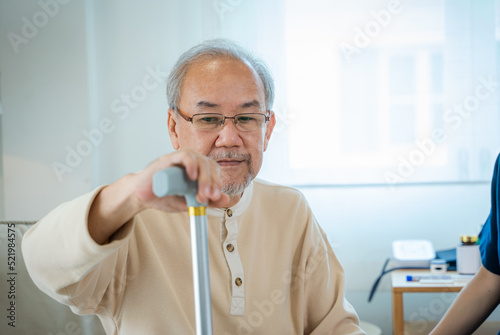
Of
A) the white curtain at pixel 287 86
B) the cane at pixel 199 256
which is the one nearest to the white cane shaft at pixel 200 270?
the cane at pixel 199 256

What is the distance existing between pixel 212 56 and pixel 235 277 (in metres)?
0.54

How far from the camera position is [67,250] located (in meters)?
0.89

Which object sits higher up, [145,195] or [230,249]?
[145,195]

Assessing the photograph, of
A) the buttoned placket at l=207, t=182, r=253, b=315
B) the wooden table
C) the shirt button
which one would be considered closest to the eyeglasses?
the buttoned placket at l=207, t=182, r=253, b=315

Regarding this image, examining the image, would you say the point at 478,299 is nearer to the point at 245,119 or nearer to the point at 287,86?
the point at 245,119

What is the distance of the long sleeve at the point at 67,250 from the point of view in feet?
2.89

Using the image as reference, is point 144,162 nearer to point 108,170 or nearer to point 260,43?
point 108,170

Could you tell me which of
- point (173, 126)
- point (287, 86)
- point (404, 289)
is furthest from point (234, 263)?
point (287, 86)

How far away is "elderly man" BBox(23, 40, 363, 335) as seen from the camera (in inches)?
48.1

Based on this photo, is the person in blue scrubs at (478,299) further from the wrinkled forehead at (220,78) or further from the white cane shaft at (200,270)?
the white cane shaft at (200,270)

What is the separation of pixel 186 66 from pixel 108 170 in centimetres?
171

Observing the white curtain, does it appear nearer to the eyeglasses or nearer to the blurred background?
the blurred background

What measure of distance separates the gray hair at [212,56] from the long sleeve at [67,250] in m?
0.53

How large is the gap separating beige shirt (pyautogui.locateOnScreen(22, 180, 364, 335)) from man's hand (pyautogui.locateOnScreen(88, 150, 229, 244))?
0.48ft
